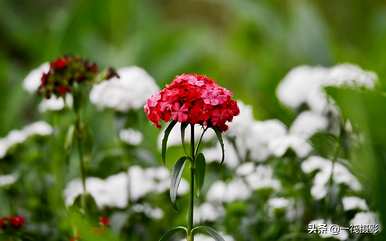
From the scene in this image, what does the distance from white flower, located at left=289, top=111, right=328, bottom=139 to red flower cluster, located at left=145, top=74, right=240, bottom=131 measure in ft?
2.44

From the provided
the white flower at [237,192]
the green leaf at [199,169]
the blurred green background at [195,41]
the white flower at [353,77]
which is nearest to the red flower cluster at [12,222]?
the green leaf at [199,169]

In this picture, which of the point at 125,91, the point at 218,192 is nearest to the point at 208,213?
the point at 218,192

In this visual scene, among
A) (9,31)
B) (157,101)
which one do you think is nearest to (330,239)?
(157,101)

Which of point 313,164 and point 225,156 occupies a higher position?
point 225,156

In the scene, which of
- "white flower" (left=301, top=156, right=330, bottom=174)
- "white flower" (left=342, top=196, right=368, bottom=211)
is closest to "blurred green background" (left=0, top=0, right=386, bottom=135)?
"white flower" (left=301, top=156, right=330, bottom=174)

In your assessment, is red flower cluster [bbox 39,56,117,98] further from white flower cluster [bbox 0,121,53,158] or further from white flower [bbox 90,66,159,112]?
white flower cluster [bbox 0,121,53,158]

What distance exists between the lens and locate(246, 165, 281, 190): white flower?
7.09ft

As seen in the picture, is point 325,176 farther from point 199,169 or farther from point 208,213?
point 199,169

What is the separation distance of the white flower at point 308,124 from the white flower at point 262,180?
0.15m

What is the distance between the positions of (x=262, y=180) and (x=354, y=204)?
345 millimetres

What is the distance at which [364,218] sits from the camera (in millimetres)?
1830

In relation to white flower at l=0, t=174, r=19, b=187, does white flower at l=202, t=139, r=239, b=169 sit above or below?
above

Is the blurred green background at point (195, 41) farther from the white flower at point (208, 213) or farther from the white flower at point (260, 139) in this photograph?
the white flower at point (208, 213)

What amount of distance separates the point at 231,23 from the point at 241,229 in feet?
12.2
